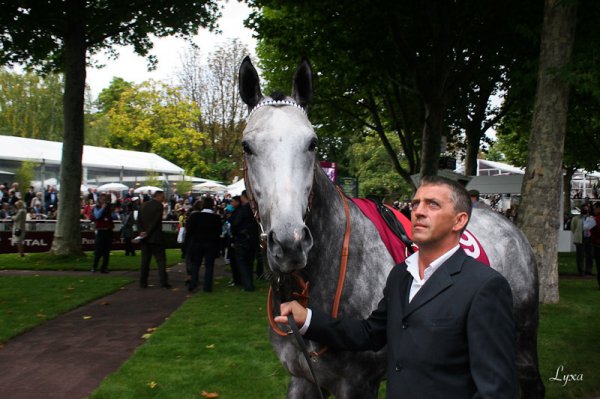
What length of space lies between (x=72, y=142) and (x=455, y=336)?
17.6 m

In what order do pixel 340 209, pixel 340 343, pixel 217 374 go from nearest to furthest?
pixel 340 343 < pixel 340 209 < pixel 217 374

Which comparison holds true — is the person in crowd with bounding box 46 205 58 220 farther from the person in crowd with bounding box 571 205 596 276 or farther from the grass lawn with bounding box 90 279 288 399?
the person in crowd with bounding box 571 205 596 276

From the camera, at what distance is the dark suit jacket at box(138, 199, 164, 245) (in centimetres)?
1316

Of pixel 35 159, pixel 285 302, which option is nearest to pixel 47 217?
pixel 35 159

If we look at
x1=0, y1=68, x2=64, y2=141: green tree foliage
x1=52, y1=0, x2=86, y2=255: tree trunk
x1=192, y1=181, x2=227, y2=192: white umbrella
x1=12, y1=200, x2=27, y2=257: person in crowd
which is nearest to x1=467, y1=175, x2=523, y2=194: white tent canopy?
x1=52, y1=0, x2=86, y2=255: tree trunk

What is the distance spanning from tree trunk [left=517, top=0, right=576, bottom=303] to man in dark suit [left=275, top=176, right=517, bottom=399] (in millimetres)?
9326

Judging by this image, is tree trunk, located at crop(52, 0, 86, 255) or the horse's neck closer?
the horse's neck

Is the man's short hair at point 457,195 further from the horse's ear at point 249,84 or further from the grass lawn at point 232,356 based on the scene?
the grass lawn at point 232,356

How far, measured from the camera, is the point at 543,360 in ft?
23.3

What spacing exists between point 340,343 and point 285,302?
0.43 meters

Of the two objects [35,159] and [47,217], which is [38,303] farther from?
[35,159]

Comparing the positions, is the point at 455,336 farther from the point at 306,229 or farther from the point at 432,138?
the point at 432,138

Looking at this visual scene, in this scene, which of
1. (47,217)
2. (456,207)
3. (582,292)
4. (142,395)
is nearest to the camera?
Answer: (456,207)

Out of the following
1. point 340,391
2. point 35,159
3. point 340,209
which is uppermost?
point 35,159
